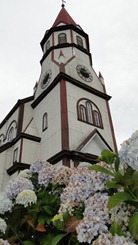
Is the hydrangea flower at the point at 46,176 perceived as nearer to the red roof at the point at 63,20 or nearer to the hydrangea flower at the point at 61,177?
the hydrangea flower at the point at 61,177

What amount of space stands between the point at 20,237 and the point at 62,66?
1428 cm

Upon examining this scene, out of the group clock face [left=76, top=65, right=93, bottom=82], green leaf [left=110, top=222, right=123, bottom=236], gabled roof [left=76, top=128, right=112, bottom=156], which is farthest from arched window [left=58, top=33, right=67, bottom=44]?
green leaf [left=110, top=222, right=123, bottom=236]

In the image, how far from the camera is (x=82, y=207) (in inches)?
67.0

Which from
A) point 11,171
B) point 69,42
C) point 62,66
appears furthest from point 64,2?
point 11,171

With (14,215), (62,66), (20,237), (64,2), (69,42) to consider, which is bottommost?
(20,237)

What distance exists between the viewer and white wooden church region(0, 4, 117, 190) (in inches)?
482

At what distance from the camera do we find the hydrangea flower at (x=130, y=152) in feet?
3.89

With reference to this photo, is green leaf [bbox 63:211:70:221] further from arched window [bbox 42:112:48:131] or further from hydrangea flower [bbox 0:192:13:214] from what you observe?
arched window [bbox 42:112:48:131]

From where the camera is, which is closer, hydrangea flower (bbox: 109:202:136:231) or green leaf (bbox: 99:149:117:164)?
hydrangea flower (bbox: 109:202:136:231)

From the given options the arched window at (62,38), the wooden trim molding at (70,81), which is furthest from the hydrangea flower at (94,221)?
the arched window at (62,38)

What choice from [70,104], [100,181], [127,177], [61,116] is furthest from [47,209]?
[70,104]

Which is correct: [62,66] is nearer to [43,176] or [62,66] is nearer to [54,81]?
[54,81]

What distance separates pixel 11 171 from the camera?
509 inches

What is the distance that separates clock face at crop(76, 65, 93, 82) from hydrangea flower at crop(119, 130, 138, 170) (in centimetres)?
1527
